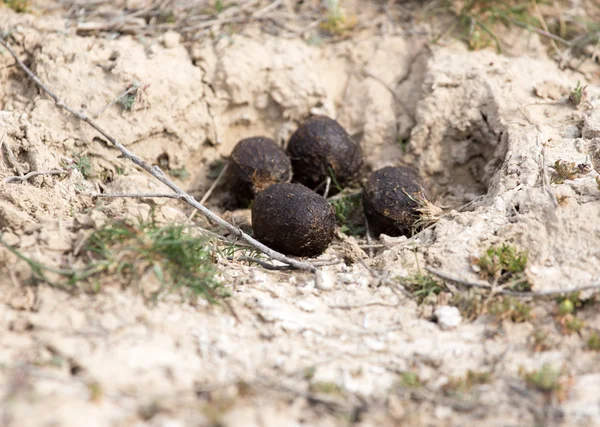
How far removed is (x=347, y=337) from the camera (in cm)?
327

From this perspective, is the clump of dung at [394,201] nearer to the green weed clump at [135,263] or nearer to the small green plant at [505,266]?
the small green plant at [505,266]

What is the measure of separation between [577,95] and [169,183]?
3363 millimetres

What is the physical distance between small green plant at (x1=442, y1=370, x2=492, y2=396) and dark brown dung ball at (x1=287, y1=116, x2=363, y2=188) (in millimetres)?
2570

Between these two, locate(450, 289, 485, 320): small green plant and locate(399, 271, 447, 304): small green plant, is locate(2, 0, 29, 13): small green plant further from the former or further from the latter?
locate(450, 289, 485, 320): small green plant

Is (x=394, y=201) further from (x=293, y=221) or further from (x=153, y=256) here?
(x=153, y=256)

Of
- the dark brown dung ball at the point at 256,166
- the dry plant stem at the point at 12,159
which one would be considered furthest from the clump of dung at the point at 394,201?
the dry plant stem at the point at 12,159

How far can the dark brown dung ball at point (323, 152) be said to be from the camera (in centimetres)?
511

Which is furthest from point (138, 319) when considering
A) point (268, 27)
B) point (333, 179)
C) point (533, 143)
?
point (268, 27)

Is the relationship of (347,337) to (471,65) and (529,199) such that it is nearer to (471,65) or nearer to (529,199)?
(529,199)

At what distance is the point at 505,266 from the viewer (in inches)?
139

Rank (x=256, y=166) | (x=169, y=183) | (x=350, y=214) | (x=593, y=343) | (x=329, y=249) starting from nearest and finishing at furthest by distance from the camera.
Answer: (x=593, y=343) < (x=169, y=183) < (x=329, y=249) < (x=256, y=166) < (x=350, y=214)

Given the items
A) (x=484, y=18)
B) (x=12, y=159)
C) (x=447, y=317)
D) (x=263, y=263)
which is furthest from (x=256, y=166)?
(x=484, y=18)

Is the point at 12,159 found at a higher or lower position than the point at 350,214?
higher

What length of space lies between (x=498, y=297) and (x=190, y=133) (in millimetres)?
3152
